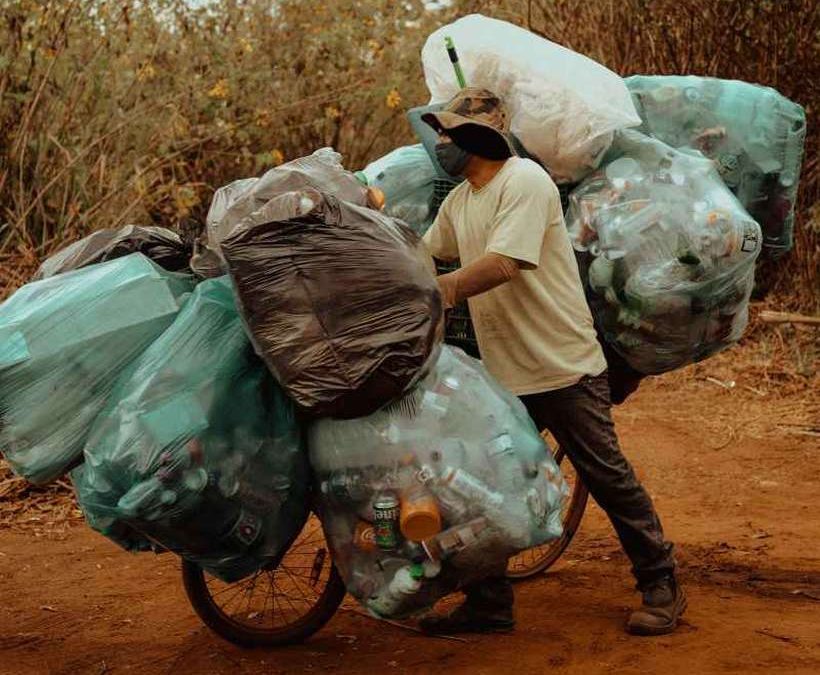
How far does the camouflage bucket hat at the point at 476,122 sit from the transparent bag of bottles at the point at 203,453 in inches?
32.7

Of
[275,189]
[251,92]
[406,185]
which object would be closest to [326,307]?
[275,189]

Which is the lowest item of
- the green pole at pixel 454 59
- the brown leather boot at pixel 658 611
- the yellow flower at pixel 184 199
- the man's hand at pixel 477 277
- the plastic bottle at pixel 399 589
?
the brown leather boot at pixel 658 611

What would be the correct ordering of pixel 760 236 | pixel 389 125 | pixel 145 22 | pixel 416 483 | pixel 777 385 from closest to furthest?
pixel 416 483 < pixel 760 236 < pixel 777 385 < pixel 145 22 < pixel 389 125

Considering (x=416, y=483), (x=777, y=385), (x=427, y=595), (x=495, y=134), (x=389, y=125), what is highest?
(x=495, y=134)

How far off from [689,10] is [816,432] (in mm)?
3282

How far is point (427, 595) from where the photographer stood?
367 centimetres

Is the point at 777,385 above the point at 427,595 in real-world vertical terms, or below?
below

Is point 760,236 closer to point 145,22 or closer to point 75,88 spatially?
point 75,88

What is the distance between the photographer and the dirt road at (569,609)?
4.16 metres

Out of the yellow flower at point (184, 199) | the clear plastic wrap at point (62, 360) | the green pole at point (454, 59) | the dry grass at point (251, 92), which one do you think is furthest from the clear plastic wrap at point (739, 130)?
the yellow flower at point (184, 199)

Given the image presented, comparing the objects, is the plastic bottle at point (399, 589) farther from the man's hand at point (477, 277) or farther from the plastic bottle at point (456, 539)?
the man's hand at point (477, 277)

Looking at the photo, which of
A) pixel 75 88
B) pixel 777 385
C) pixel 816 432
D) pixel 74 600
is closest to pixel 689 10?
pixel 777 385

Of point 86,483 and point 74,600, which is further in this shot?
point 74,600

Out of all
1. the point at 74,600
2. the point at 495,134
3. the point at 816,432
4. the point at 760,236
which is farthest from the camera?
the point at 816,432
